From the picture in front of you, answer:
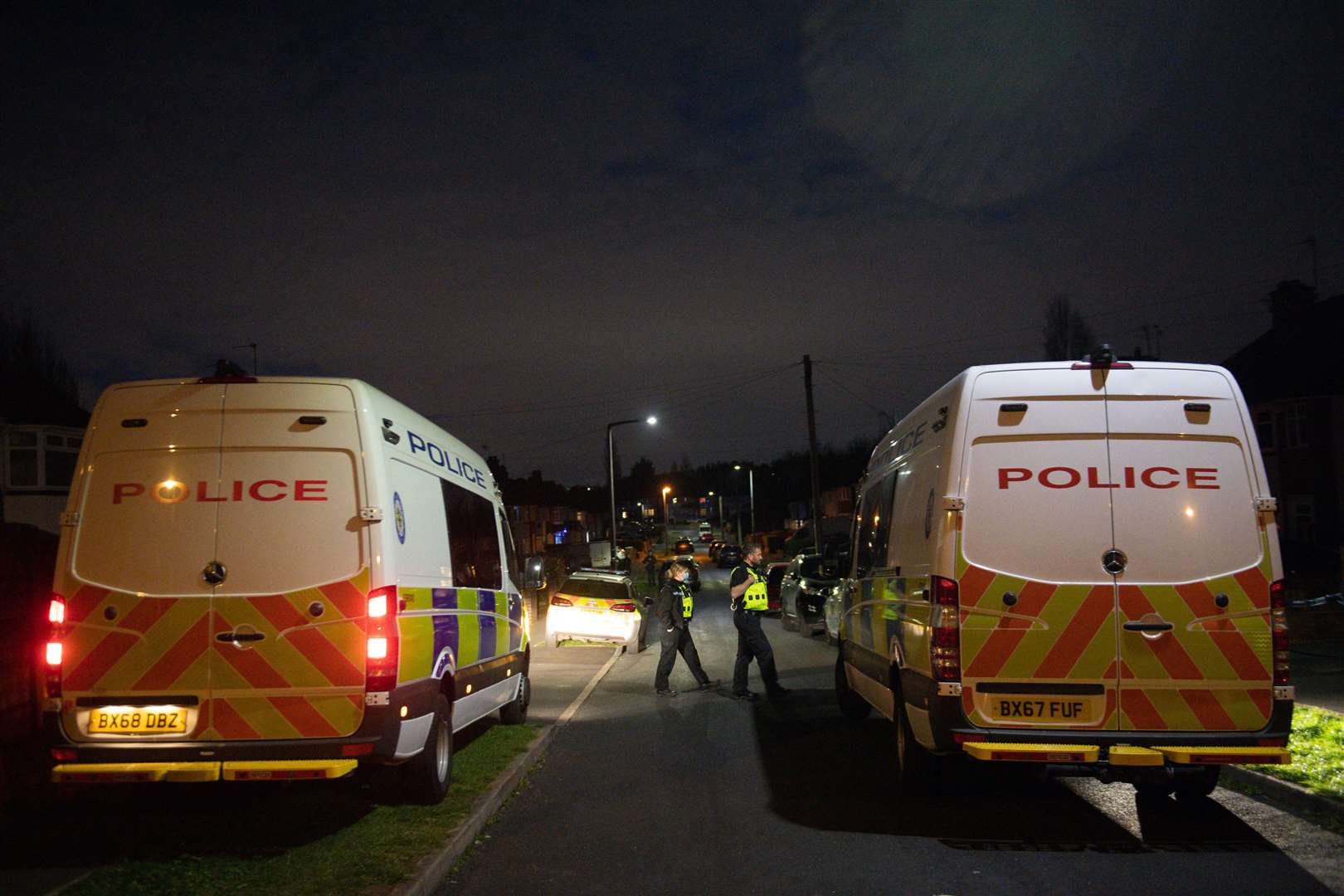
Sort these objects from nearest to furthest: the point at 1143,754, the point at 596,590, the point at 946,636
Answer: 1. the point at 1143,754
2. the point at 946,636
3. the point at 596,590

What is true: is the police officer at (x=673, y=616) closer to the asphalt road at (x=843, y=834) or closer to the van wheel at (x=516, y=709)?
the van wheel at (x=516, y=709)

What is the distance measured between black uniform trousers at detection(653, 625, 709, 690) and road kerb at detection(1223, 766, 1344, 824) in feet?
22.2

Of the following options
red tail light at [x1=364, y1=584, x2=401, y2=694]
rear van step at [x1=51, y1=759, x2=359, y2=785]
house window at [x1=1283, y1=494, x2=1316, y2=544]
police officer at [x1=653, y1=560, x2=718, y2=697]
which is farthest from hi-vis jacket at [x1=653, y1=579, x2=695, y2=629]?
house window at [x1=1283, y1=494, x2=1316, y2=544]

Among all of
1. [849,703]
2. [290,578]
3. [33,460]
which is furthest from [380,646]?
[33,460]

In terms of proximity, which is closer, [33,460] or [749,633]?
[749,633]

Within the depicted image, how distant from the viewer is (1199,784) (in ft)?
21.7

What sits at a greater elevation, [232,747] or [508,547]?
[508,547]

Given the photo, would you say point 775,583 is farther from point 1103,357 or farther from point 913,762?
point 1103,357

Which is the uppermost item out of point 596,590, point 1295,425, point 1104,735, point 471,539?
point 1295,425

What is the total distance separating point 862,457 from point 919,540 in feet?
294

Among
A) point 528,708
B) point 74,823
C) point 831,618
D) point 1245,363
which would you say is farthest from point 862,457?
point 74,823

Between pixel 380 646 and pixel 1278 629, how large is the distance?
203 inches

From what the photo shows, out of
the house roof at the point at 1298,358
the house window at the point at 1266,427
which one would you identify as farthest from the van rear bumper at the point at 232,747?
the house window at the point at 1266,427

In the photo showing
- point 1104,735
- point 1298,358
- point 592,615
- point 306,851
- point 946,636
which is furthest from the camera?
point 1298,358
